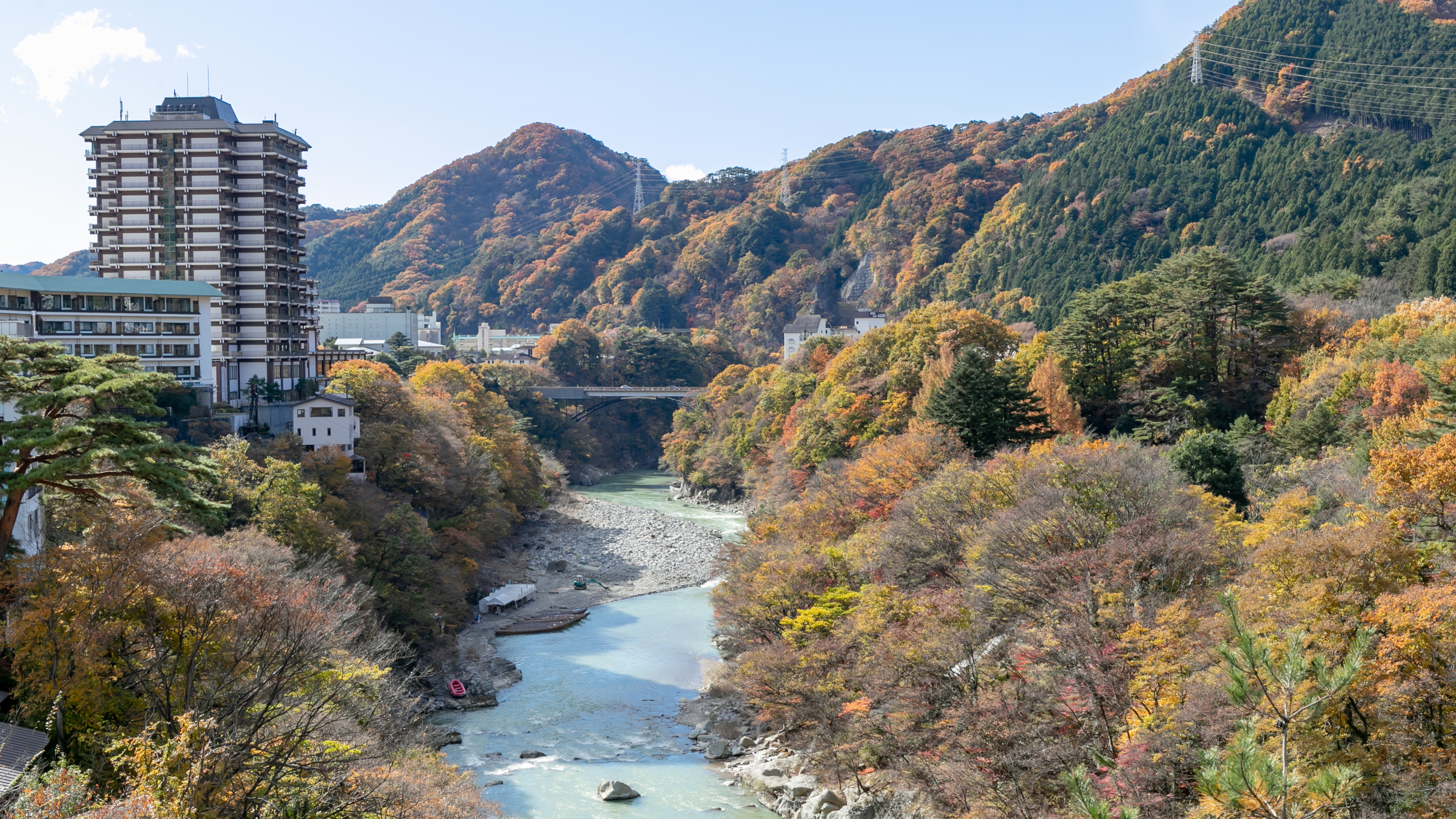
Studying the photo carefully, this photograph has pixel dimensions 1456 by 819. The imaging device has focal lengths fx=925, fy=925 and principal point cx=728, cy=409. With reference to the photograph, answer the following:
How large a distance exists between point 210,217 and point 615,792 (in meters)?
32.1

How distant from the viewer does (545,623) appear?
3102 cm

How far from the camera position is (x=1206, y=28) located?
78.3m

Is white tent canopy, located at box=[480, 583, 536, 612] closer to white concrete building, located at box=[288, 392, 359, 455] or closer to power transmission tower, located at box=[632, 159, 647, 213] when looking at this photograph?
white concrete building, located at box=[288, 392, 359, 455]

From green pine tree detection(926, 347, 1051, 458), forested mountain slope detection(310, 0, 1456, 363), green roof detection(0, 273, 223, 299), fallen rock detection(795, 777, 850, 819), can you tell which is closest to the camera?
fallen rock detection(795, 777, 850, 819)

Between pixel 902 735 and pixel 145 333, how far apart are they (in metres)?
29.7

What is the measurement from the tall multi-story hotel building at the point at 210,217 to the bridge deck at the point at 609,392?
2871 centimetres

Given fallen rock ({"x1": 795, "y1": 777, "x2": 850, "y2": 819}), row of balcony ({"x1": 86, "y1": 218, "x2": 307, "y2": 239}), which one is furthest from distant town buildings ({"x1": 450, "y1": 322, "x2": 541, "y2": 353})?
fallen rock ({"x1": 795, "y1": 777, "x2": 850, "y2": 819})

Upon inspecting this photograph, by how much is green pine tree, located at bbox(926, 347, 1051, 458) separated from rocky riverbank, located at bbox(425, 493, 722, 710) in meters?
13.5

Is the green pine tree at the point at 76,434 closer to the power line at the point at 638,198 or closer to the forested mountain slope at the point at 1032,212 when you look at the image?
the forested mountain slope at the point at 1032,212

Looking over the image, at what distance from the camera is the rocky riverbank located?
25.7 m

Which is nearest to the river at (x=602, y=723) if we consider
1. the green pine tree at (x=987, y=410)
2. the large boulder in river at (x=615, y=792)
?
the large boulder in river at (x=615, y=792)

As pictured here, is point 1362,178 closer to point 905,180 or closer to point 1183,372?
point 1183,372

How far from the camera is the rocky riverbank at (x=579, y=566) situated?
25.7 m

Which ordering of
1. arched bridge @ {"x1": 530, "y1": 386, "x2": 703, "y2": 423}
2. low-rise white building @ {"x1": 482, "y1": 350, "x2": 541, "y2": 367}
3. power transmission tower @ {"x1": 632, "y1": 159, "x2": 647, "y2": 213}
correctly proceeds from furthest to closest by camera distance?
power transmission tower @ {"x1": 632, "y1": 159, "x2": 647, "y2": 213}, low-rise white building @ {"x1": 482, "y1": 350, "x2": 541, "y2": 367}, arched bridge @ {"x1": 530, "y1": 386, "x2": 703, "y2": 423}
